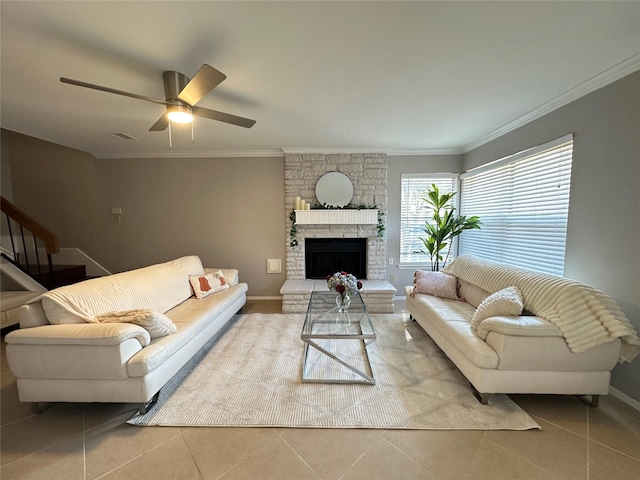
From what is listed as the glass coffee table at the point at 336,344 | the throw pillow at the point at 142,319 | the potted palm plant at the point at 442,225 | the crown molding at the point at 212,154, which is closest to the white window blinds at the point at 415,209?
the potted palm plant at the point at 442,225

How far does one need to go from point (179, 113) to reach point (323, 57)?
1.18m

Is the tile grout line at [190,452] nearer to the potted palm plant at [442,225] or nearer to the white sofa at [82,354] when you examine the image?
the white sofa at [82,354]

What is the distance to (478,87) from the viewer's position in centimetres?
215

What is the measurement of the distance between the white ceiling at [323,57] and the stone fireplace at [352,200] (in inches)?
45.2

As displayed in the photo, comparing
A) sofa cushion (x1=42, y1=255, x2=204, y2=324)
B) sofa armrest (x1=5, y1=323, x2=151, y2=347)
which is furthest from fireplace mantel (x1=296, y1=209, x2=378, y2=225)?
sofa armrest (x1=5, y1=323, x2=151, y2=347)

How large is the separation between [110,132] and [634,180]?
5.27 m

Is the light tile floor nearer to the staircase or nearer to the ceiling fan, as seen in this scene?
the staircase

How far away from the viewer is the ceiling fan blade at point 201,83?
5.01 ft

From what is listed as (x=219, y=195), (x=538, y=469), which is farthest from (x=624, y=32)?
(x=219, y=195)

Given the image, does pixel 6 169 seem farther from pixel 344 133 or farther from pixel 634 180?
pixel 634 180

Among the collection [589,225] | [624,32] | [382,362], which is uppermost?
[624,32]

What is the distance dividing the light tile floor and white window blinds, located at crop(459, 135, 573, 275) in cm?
142

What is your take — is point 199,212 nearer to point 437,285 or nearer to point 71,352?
point 71,352

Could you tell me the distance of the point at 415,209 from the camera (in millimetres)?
4223
